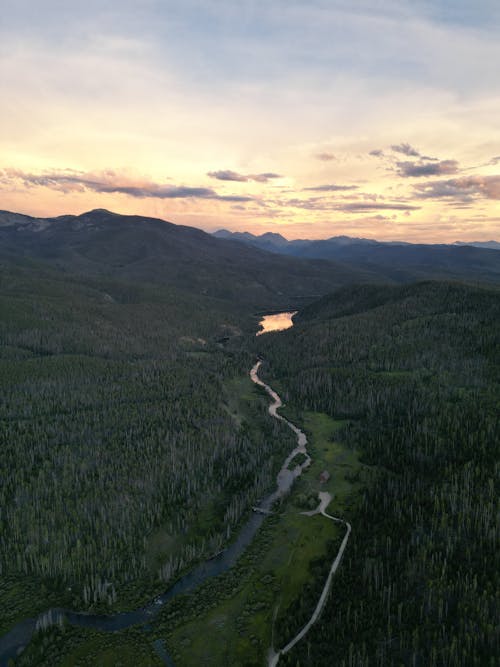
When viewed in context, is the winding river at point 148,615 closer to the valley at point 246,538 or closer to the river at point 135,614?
the river at point 135,614

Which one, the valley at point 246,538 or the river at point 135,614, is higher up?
the valley at point 246,538

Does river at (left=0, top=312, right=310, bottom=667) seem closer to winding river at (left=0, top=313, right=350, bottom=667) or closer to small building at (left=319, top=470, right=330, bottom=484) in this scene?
winding river at (left=0, top=313, right=350, bottom=667)

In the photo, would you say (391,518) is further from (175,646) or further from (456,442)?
(175,646)

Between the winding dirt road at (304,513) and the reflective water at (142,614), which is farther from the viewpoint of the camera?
the reflective water at (142,614)

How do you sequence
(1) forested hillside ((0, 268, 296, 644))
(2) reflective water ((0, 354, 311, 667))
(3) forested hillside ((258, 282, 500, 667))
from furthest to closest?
(1) forested hillside ((0, 268, 296, 644))
(2) reflective water ((0, 354, 311, 667))
(3) forested hillside ((258, 282, 500, 667))

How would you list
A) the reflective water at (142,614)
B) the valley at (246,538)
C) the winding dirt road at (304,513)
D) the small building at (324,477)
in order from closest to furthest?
the valley at (246,538) → the winding dirt road at (304,513) → the reflective water at (142,614) → the small building at (324,477)

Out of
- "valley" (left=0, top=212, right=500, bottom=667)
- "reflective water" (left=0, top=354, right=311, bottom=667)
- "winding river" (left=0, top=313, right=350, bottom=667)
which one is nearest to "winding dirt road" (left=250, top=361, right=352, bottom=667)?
"winding river" (left=0, top=313, right=350, bottom=667)

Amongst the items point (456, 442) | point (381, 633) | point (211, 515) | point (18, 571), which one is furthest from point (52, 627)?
point (456, 442)

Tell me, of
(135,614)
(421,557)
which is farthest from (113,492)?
(421,557)

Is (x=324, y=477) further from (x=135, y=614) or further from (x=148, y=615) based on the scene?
(x=135, y=614)

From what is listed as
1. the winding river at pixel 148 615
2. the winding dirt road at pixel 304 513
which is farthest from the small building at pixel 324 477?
the winding river at pixel 148 615

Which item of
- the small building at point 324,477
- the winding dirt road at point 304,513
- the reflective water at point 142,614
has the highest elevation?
the small building at point 324,477
